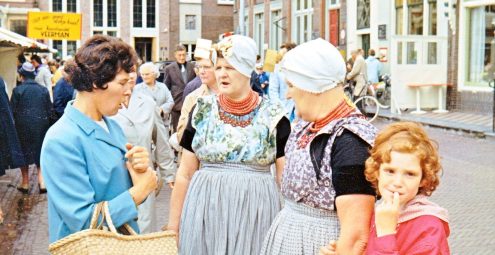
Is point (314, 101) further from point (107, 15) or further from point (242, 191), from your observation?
point (107, 15)

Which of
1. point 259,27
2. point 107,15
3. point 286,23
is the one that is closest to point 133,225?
point 286,23

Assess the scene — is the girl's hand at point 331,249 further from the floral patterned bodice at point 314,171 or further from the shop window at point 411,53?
the shop window at point 411,53

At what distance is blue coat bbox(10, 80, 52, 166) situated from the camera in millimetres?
9992

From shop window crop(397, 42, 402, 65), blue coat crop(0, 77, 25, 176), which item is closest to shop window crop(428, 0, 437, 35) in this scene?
shop window crop(397, 42, 402, 65)

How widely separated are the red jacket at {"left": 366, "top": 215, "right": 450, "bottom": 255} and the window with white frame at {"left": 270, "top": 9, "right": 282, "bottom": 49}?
35.8 m

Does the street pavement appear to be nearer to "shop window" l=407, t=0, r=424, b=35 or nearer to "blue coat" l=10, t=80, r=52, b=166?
"blue coat" l=10, t=80, r=52, b=166

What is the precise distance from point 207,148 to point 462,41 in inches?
717

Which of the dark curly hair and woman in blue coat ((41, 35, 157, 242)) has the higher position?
the dark curly hair

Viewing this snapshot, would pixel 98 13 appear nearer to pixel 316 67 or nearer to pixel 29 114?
pixel 29 114

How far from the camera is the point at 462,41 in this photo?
67.4 ft

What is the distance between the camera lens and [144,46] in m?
54.4

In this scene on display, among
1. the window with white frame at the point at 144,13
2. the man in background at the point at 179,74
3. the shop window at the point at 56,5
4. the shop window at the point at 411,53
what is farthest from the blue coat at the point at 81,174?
the window with white frame at the point at 144,13

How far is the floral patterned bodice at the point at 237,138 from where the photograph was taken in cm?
358

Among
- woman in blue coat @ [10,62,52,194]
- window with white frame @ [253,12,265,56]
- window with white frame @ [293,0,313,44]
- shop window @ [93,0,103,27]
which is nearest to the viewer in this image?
woman in blue coat @ [10,62,52,194]
